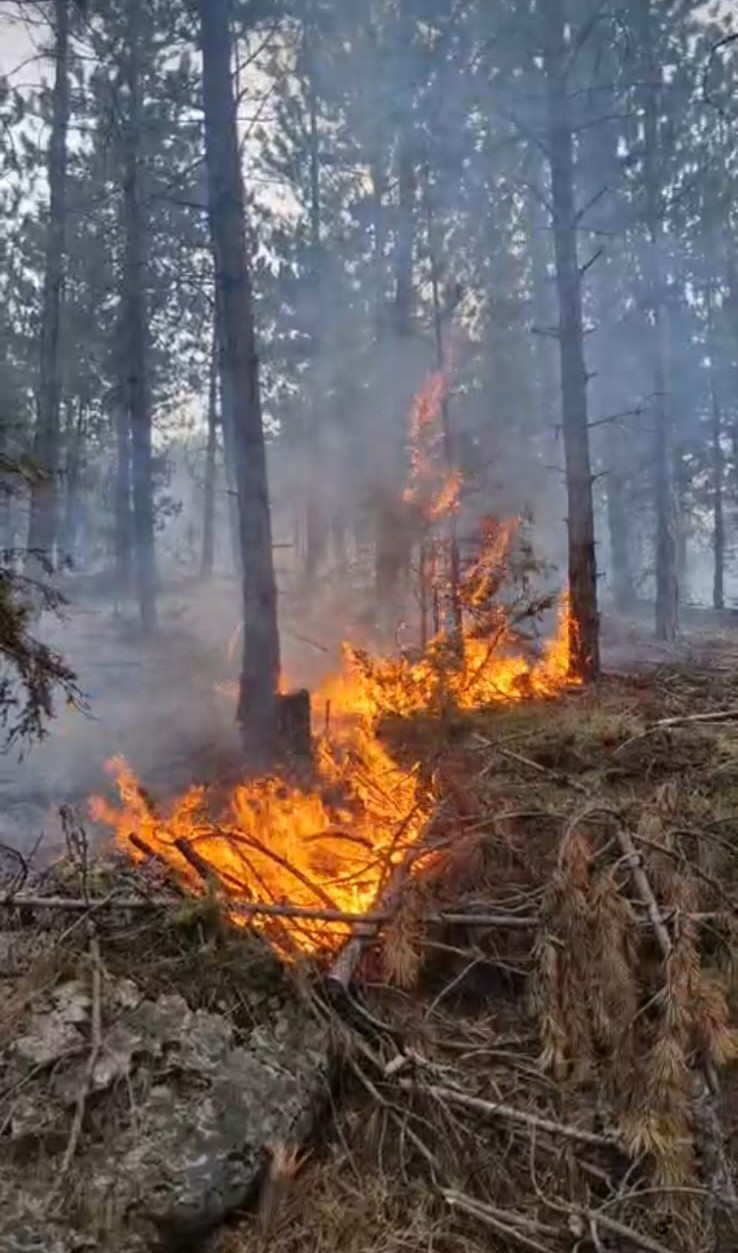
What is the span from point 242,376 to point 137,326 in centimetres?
865

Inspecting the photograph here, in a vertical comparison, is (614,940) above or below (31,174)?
below

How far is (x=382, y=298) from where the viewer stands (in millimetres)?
18844

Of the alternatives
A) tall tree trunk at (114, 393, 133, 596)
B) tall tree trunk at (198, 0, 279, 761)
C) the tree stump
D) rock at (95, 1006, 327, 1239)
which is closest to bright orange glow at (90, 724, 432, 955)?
rock at (95, 1006, 327, 1239)

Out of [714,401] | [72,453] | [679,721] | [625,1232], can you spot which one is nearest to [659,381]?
[714,401]

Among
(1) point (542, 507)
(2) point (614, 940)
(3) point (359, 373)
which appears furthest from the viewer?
(1) point (542, 507)

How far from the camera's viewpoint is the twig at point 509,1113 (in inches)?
122

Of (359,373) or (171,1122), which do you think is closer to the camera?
(171,1122)

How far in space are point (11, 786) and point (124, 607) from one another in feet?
44.1

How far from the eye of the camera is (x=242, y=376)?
9383mm

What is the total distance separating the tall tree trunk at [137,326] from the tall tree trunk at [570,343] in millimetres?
6042

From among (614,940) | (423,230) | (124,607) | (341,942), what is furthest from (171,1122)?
(124,607)

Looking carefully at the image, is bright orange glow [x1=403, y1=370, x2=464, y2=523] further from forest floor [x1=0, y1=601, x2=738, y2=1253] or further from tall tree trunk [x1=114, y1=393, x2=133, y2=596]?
forest floor [x1=0, y1=601, x2=738, y2=1253]

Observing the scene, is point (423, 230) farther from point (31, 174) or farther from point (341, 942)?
point (341, 942)

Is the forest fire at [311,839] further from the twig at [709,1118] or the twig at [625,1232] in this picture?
the twig at [625,1232]
